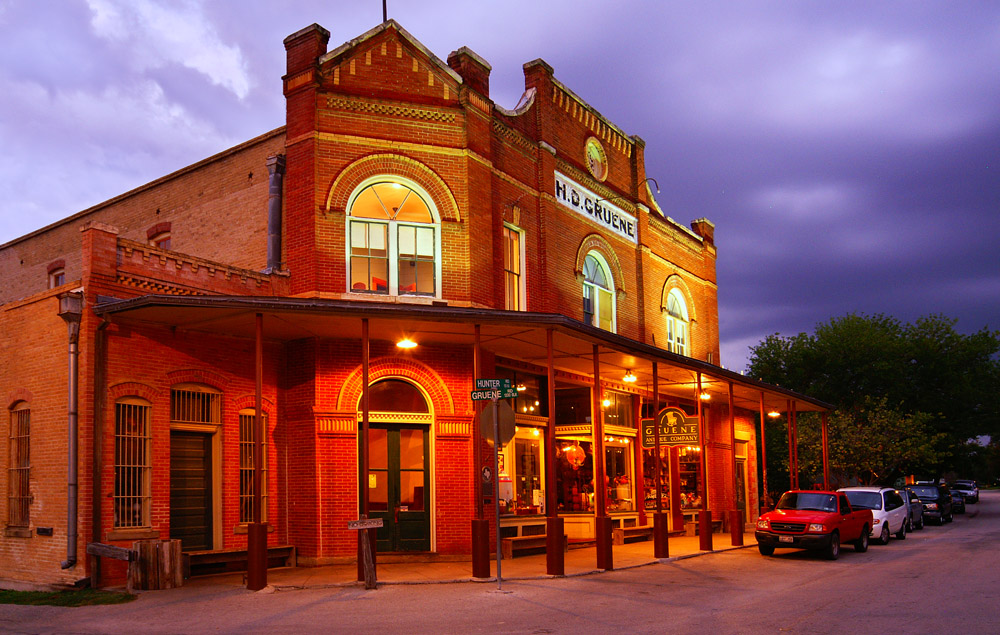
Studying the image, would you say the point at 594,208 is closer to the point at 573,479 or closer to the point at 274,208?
the point at 573,479

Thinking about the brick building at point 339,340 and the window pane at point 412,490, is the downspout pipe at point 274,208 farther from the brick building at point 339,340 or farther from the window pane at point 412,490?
the window pane at point 412,490

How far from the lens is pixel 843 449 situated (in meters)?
43.3

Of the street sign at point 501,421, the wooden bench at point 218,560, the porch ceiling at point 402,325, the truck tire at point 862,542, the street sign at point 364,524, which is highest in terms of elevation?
the porch ceiling at point 402,325

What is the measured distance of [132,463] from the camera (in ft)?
50.3

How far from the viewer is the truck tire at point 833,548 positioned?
764 inches

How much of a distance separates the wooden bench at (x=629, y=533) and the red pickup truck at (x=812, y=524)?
150 inches

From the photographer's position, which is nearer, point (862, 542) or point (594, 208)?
point (862, 542)

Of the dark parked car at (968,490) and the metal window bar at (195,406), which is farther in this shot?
the dark parked car at (968,490)

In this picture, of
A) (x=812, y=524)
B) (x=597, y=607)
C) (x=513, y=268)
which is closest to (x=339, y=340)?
(x=513, y=268)

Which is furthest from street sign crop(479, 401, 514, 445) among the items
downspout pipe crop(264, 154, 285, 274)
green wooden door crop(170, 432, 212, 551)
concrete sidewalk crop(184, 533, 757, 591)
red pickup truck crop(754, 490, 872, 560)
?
red pickup truck crop(754, 490, 872, 560)

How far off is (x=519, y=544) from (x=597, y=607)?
6429mm

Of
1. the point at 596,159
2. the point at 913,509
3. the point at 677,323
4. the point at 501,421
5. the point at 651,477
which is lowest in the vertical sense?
the point at 913,509

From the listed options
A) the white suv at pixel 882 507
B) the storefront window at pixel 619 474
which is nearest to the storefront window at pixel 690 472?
the storefront window at pixel 619 474

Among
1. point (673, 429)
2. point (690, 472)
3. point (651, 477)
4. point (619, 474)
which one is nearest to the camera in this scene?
point (673, 429)
